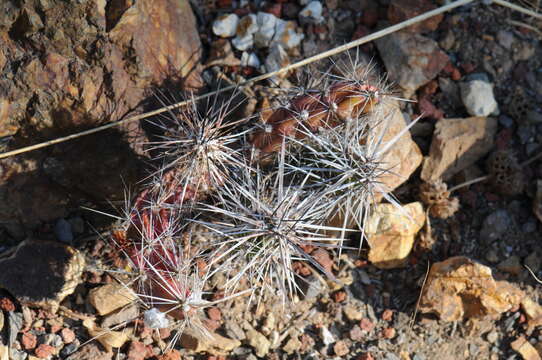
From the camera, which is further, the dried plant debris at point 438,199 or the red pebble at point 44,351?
the dried plant debris at point 438,199

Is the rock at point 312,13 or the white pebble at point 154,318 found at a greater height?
the rock at point 312,13

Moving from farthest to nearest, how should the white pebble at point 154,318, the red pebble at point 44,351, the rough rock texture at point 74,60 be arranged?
the red pebble at point 44,351 → the rough rock texture at point 74,60 → the white pebble at point 154,318

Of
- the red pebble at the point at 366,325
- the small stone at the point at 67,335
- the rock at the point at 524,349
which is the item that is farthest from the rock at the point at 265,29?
the rock at the point at 524,349

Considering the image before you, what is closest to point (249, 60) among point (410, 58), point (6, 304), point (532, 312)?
point (410, 58)

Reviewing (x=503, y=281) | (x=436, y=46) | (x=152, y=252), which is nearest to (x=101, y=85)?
(x=152, y=252)

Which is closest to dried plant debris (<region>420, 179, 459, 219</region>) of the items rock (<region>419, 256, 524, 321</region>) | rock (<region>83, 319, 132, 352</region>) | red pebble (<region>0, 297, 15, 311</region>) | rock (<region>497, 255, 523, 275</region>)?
rock (<region>419, 256, 524, 321</region>)

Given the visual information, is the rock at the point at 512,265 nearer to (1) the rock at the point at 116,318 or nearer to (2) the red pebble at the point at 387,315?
(2) the red pebble at the point at 387,315

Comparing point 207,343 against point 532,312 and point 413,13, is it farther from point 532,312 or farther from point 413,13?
point 413,13
